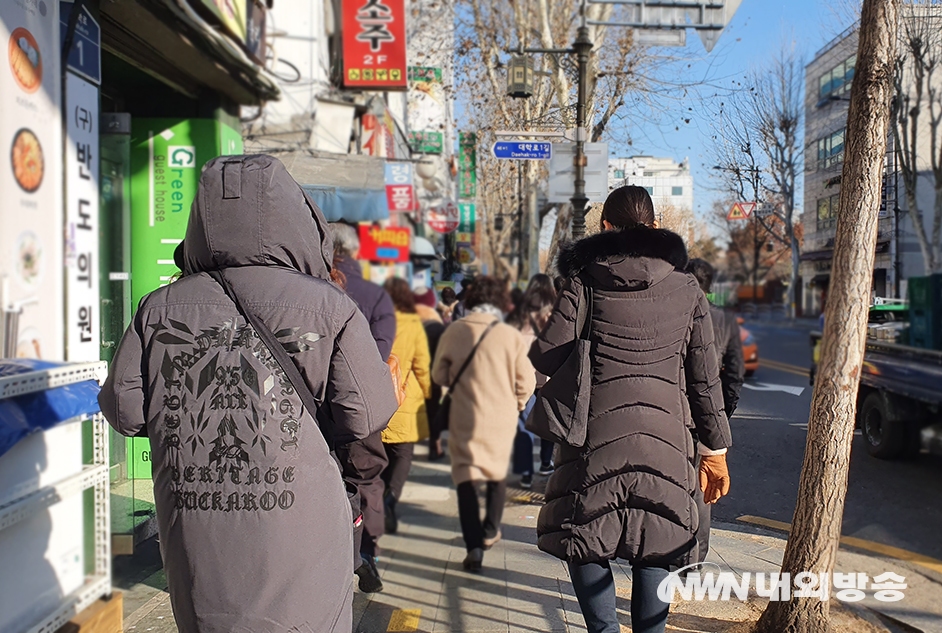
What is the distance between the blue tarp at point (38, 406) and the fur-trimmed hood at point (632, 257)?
196 cm

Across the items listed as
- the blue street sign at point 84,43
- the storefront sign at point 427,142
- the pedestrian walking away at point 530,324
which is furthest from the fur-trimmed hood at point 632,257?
the storefront sign at point 427,142

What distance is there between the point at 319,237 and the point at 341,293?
230 mm

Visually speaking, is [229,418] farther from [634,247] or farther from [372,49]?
[372,49]

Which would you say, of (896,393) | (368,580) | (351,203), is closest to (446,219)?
(351,203)

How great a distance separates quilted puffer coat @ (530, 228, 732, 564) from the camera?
2684mm

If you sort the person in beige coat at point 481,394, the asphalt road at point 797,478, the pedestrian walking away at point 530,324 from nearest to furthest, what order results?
1. the asphalt road at point 797,478
2. the person in beige coat at point 481,394
3. the pedestrian walking away at point 530,324

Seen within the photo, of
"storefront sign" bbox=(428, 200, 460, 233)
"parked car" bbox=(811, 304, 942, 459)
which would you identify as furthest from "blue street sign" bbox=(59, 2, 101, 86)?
"storefront sign" bbox=(428, 200, 460, 233)

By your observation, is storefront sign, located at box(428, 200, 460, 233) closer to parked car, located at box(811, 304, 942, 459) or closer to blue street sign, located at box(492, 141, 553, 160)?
parked car, located at box(811, 304, 942, 459)

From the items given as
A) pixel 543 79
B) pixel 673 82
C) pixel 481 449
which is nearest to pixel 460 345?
pixel 481 449

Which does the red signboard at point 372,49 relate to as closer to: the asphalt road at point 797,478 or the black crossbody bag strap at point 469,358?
the black crossbody bag strap at point 469,358

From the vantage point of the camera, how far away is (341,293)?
6.70 feet

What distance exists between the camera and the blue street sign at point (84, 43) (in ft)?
13.3

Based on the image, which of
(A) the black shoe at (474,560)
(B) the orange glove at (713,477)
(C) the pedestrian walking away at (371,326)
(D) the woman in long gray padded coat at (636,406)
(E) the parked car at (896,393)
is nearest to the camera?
(D) the woman in long gray padded coat at (636,406)

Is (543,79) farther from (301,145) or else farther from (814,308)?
(301,145)
